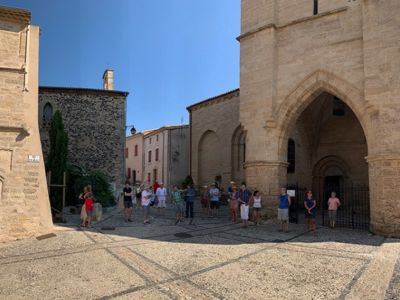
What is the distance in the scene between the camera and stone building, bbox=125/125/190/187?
105ft

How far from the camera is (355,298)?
5.27m

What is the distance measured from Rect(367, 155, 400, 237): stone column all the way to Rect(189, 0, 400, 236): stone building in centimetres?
3

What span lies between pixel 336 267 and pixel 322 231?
480cm

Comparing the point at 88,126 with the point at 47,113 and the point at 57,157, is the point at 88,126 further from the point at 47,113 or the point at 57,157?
the point at 57,157

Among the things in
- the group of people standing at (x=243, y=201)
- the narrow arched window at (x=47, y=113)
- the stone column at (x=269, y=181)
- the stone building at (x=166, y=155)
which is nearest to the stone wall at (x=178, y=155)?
the stone building at (x=166, y=155)

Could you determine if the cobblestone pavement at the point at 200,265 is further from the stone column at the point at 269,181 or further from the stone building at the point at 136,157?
the stone building at the point at 136,157

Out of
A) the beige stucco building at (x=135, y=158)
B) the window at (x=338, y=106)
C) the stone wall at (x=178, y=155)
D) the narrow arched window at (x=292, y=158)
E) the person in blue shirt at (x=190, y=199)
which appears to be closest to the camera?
the person in blue shirt at (x=190, y=199)

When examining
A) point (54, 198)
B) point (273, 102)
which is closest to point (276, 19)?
point (273, 102)

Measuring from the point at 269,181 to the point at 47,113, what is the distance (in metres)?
13.6

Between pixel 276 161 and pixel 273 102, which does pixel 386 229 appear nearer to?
pixel 276 161

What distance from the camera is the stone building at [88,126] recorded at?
20.8 meters

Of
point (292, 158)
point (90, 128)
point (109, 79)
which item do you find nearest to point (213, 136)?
point (292, 158)

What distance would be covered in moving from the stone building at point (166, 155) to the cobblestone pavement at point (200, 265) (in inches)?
822

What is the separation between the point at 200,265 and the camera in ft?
23.2
